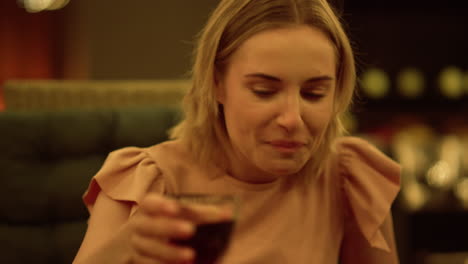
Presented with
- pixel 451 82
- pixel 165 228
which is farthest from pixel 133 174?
pixel 451 82

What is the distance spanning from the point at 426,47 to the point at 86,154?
3126 millimetres

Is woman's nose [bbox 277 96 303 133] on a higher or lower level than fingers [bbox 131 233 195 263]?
higher

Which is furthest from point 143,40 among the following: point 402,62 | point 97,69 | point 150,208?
point 150,208

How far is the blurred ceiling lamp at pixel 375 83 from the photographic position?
152 inches

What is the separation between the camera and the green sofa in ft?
4.13

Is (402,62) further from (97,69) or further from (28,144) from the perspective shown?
(28,144)

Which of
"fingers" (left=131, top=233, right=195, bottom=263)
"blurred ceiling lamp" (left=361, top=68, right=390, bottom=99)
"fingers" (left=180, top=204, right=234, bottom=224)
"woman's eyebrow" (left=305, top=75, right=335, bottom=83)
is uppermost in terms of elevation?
"woman's eyebrow" (left=305, top=75, right=335, bottom=83)

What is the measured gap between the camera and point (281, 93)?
0.89 meters

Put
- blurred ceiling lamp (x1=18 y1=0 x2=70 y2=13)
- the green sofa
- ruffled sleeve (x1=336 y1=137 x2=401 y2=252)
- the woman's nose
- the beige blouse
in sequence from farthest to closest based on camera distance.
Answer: blurred ceiling lamp (x1=18 y1=0 x2=70 y2=13) < the green sofa < ruffled sleeve (x1=336 y1=137 x2=401 y2=252) < the beige blouse < the woman's nose

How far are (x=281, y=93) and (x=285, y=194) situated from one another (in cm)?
26

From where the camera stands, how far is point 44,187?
1.30 m

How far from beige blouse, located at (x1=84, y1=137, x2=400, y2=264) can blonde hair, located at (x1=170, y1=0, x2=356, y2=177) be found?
5 centimetres

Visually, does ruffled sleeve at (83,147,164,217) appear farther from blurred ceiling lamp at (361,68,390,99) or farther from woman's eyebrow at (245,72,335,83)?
blurred ceiling lamp at (361,68,390,99)

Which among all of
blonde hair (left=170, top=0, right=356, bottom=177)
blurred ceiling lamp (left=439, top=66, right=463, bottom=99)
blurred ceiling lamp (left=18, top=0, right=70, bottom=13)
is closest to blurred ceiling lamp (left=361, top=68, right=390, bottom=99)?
blurred ceiling lamp (left=439, top=66, right=463, bottom=99)
